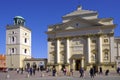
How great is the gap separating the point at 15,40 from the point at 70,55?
784 inches

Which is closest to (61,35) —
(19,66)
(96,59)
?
(96,59)

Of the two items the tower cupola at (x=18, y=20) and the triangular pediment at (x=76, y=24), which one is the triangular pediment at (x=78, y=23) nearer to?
the triangular pediment at (x=76, y=24)

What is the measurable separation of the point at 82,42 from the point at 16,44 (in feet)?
72.3

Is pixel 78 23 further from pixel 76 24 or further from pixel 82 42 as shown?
pixel 82 42

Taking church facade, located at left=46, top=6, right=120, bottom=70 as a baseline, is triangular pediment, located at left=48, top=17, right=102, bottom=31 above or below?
above

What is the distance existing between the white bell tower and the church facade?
11.5 meters

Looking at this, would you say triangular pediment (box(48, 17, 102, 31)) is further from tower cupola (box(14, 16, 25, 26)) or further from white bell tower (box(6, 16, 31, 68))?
tower cupola (box(14, 16, 25, 26))

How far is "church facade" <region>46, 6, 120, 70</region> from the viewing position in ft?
198

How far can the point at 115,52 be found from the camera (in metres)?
64.5

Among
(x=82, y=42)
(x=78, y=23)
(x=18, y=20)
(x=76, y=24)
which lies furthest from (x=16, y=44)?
(x=82, y=42)

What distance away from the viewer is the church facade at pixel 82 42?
198 ft

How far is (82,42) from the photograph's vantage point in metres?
→ 63.2

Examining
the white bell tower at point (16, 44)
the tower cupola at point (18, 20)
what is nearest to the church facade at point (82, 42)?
the white bell tower at point (16, 44)

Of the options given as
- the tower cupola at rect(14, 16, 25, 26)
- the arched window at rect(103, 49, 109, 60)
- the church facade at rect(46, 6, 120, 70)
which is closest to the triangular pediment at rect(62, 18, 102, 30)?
the church facade at rect(46, 6, 120, 70)
